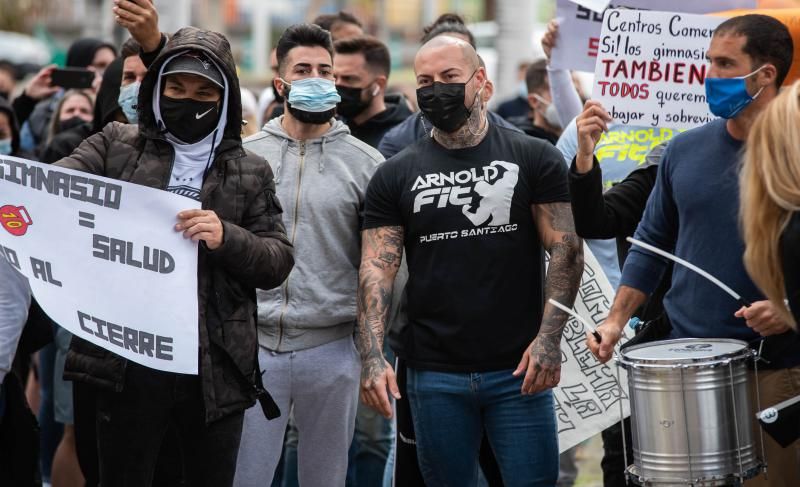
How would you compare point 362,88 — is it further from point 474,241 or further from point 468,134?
point 474,241

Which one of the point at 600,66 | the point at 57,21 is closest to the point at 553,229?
the point at 600,66

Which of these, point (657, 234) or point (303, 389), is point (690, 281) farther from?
point (303, 389)

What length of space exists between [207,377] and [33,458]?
1260 mm

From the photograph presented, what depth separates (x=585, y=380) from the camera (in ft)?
21.2

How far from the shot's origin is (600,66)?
612cm

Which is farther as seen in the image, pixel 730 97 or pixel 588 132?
pixel 588 132

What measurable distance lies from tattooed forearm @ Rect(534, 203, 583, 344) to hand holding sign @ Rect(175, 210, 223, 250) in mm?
1431

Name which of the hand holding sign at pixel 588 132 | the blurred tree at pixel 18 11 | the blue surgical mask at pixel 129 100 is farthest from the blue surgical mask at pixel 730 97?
the blurred tree at pixel 18 11

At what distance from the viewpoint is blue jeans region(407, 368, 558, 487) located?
5656 mm

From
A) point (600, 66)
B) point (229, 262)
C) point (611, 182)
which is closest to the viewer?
point (229, 262)

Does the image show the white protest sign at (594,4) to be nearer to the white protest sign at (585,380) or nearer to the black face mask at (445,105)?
the white protest sign at (585,380)

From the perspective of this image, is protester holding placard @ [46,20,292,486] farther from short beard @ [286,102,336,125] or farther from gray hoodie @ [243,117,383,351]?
short beard @ [286,102,336,125]

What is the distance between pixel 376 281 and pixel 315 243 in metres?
0.45

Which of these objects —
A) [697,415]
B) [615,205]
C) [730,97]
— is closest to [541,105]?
[615,205]
